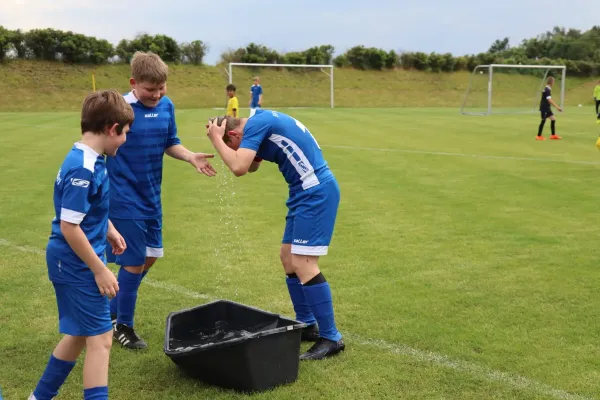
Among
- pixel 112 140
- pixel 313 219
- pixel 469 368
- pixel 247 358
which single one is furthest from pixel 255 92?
pixel 112 140

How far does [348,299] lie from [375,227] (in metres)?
2.78

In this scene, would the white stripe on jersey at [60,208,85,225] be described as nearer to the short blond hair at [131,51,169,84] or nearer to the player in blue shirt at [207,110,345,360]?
the player in blue shirt at [207,110,345,360]

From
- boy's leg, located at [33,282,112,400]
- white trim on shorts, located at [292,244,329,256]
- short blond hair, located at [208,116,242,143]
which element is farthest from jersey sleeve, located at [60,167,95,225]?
white trim on shorts, located at [292,244,329,256]

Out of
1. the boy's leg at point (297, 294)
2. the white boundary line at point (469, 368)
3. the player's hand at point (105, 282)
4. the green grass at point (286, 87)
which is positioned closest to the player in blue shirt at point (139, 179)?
the boy's leg at point (297, 294)

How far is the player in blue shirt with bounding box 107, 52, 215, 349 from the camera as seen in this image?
4.20 metres

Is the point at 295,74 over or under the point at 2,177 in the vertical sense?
over

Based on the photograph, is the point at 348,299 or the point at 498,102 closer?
the point at 348,299

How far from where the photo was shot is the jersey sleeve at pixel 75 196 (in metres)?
2.86

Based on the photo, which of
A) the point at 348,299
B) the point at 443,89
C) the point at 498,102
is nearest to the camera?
the point at 348,299

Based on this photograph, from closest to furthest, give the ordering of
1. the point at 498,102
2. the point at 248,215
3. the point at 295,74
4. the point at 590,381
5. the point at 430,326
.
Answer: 1. the point at 590,381
2. the point at 430,326
3. the point at 248,215
4. the point at 498,102
5. the point at 295,74

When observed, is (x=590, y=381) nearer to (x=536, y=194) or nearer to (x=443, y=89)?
(x=536, y=194)

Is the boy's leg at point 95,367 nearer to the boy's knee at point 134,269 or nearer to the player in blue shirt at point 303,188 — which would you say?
the boy's knee at point 134,269

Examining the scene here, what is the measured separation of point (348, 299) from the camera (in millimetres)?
5324

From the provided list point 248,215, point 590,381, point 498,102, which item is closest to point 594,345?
point 590,381
